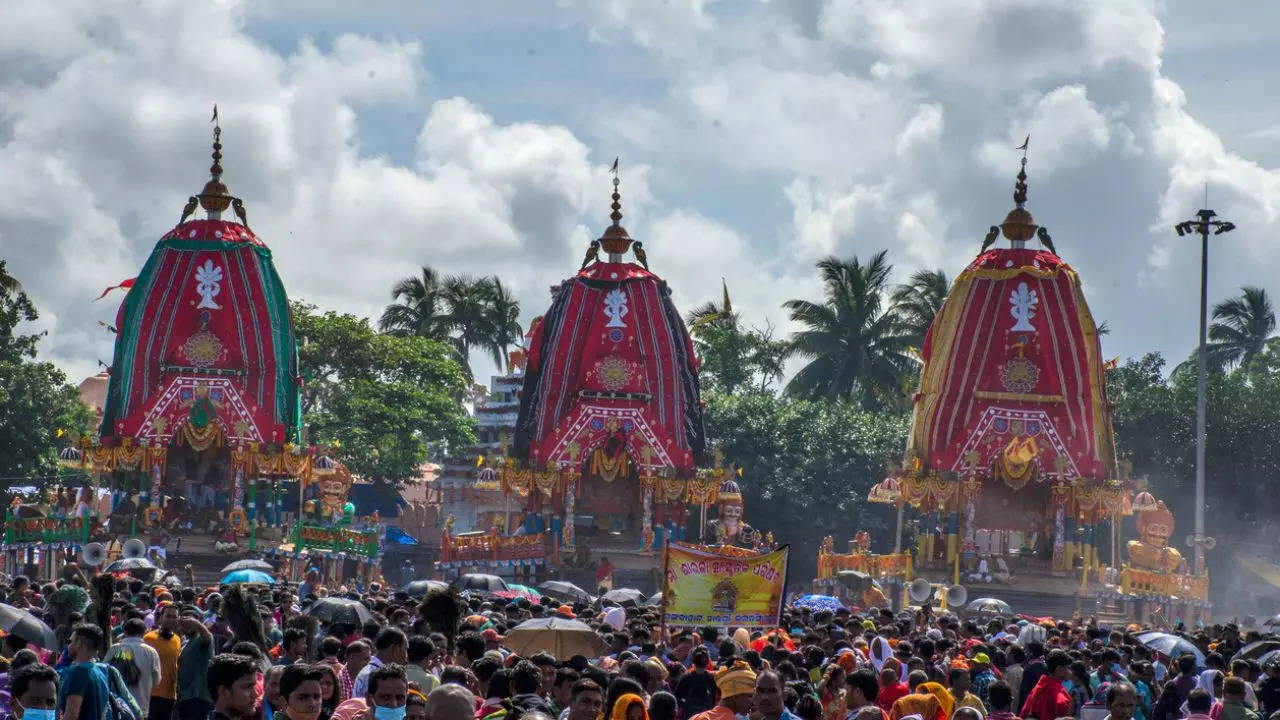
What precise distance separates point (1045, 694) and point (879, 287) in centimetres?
5909

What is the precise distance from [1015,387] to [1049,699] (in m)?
37.1

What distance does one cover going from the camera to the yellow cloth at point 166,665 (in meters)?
15.8

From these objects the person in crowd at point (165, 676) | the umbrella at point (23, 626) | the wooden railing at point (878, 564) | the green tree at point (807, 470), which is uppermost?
the green tree at point (807, 470)

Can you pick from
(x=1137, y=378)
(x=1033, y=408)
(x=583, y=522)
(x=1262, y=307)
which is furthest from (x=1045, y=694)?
(x=1262, y=307)

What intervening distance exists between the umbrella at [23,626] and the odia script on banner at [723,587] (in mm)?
6126

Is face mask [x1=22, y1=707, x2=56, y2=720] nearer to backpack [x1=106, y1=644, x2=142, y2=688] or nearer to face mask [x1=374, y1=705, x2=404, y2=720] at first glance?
face mask [x1=374, y1=705, x2=404, y2=720]

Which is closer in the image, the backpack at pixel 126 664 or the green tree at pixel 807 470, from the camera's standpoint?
the backpack at pixel 126 664

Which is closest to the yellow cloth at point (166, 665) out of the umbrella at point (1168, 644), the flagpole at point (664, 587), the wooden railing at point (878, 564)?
the flagpole at point (664, 587)

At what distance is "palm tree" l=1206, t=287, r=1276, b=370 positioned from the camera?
251 feet

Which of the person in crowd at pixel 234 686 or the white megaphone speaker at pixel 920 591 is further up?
the person in crowd at pixel 234 686

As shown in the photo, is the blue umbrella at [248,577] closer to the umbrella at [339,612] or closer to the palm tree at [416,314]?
the umbrella at [339,612]

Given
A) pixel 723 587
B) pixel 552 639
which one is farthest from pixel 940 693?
pixel 723 587

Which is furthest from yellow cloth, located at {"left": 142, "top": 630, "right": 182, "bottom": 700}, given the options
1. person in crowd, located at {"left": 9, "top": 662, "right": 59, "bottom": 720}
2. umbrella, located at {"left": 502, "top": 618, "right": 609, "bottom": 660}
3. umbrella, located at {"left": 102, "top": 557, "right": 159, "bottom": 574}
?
umbrella, located at {"left": 102, "top": 557, "right": 159, "bottom": 574}

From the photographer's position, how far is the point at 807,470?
65438mm
